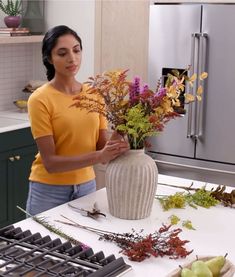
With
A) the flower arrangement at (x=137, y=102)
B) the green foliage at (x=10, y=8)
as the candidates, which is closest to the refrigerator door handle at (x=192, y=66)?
the green foliage at (x=10, y=8)

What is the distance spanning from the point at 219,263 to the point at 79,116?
1.06 meters

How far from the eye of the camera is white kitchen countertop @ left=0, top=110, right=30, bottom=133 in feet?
13.0

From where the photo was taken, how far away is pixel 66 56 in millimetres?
2504

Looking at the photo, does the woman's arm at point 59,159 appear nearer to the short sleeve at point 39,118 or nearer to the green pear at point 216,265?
the short sleeve at point 39,118

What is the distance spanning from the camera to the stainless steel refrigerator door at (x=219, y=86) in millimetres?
3773

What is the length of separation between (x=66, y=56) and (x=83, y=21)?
1.94 meters

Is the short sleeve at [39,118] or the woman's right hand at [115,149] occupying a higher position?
the short sleeve at [39,118]

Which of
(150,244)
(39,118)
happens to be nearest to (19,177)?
(39,118)

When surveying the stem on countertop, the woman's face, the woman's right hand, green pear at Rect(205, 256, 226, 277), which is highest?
the woman's face

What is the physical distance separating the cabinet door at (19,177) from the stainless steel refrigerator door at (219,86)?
48.1 inches

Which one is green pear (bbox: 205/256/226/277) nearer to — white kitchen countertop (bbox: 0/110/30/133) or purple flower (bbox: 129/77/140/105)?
purple flower (bbox: 129/77/140/105)

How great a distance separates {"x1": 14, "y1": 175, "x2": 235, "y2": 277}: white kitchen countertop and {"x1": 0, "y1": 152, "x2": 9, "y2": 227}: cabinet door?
1558mm

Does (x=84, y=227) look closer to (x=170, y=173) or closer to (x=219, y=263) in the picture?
(x=219, y=263)

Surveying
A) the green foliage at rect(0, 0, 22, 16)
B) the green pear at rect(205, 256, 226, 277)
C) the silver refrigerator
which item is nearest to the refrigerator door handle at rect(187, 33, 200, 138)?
the silver refrigerator
